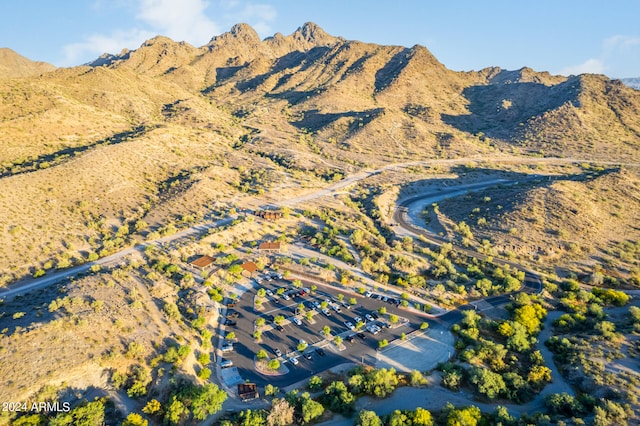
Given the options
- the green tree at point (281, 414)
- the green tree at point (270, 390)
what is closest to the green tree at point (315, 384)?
the green tree at point (270, 390)

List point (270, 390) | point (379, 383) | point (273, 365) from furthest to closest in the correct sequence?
point (273, 365) < point (379, 383) < point (270, 390)

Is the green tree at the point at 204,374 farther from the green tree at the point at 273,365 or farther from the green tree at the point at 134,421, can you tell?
the green tree at the point at 134,421

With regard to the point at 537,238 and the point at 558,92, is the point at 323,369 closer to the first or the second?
the point at 537,238

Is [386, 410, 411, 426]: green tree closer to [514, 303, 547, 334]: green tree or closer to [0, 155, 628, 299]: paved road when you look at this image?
[514, 303, 547, 334]: green tree

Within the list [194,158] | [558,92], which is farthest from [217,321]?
[558,92]

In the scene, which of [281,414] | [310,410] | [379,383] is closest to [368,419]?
[379,383]

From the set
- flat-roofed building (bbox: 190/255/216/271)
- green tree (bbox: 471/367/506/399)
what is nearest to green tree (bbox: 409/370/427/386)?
green tree (bbox: 471/367/506/399)

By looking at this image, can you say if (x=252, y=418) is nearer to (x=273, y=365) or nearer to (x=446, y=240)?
(x=273, y=365)
